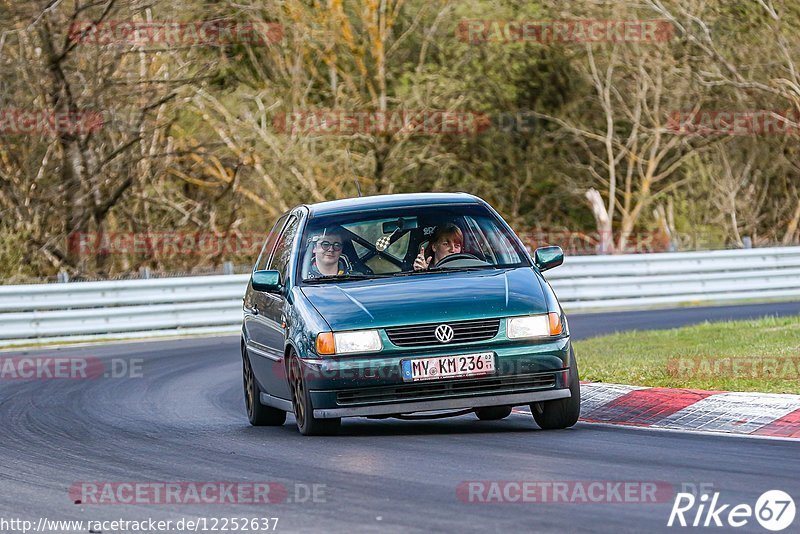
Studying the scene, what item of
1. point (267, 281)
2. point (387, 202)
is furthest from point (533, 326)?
point (267, 281)

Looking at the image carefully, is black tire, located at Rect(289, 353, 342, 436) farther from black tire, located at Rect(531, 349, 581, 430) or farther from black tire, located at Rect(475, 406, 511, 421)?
black tire, located at Rect(475, 406, 511, 421)

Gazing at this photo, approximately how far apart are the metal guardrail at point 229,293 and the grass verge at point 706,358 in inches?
315

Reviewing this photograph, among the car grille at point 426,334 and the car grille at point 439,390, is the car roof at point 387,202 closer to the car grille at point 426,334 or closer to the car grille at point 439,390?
the car grille at point 426,334

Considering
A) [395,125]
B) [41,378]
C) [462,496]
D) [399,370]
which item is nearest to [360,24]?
[395,125]

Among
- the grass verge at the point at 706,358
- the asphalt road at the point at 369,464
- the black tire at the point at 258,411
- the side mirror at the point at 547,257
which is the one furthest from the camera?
the grass verge at the point at 706,358

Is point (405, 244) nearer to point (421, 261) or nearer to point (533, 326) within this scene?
point (421, 261)

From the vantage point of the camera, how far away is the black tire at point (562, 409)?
32.9ft

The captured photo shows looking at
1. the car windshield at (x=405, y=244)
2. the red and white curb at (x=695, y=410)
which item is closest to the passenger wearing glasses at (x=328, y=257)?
the car windshield at (x=405, y=244)

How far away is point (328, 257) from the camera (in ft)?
35.8

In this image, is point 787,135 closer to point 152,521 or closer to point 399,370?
point 399,370

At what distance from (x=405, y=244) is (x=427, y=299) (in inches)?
47.1

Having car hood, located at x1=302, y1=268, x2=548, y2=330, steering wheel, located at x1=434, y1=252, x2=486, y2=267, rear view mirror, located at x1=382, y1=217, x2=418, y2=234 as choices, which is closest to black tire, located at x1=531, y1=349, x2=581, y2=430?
car hood, located at x1=302, y1=268, x2=548, y2=330

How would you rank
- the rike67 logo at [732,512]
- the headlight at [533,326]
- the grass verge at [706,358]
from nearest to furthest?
the rike67 logo at [732,512], the headlight at [533,326], the grass verge at [706,358]

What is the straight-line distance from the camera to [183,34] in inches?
1174
